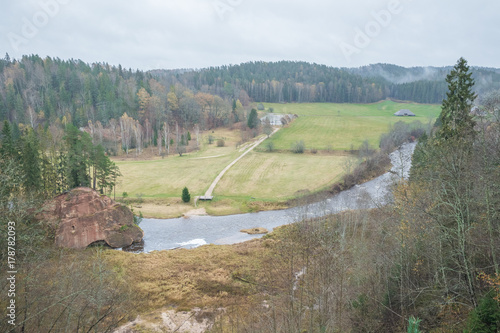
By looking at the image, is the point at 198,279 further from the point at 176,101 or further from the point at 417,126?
the point at 176,101

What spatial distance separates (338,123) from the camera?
4198 inches

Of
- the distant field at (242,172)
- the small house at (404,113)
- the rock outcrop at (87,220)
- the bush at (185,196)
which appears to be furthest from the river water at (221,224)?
the small house at (404,113)

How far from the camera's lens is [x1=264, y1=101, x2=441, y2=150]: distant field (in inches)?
3319

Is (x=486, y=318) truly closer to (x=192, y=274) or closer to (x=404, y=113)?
(x=192, y=274)

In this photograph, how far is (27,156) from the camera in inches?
1388

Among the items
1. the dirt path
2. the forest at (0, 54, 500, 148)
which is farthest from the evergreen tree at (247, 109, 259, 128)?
the forest at (0, 54, 500, 148)

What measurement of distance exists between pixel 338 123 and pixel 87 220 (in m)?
88.6

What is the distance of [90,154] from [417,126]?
263ft

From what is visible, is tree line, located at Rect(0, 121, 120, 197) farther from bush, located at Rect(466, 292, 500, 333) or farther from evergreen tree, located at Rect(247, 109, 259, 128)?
evergreen tree, located at Rect(247, 109, 259, 128)

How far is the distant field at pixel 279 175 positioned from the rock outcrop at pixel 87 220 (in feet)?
63.3

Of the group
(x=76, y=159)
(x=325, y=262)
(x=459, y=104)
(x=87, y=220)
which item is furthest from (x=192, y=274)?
(x=459, y=104)

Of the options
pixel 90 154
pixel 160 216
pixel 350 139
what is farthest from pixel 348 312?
pixel 350 139

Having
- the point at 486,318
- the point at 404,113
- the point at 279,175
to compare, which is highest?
the point at 404,113

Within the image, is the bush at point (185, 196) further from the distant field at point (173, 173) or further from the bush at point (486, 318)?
the bush at point (486, 318)
